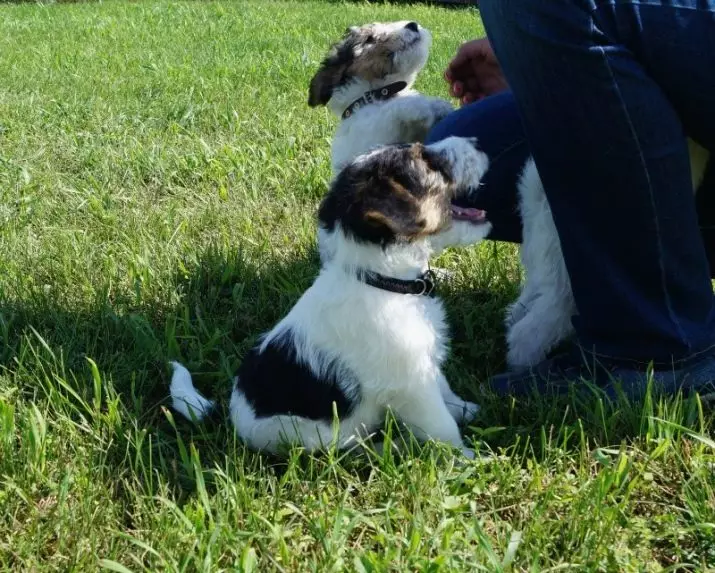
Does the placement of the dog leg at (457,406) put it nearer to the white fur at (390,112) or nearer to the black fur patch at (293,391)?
the black fur patch at (293,391)

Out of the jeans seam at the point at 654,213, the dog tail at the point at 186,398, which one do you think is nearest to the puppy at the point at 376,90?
the dog tail at the point at 186,398

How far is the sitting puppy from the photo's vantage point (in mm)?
2463

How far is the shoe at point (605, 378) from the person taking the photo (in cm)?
275

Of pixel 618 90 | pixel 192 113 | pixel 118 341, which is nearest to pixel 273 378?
pixel 118 341

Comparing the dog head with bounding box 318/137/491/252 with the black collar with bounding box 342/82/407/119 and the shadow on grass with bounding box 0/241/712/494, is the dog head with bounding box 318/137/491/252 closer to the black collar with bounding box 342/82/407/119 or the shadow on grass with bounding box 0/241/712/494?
the shadow on grass with bounding box 0/241/712/494

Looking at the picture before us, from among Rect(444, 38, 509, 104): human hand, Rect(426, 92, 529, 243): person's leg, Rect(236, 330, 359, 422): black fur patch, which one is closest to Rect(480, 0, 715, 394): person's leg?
Rect(426, 92, 529, 243): person's leg

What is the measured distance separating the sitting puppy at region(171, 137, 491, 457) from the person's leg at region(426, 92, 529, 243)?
0.47 metres

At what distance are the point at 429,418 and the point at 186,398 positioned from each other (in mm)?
895

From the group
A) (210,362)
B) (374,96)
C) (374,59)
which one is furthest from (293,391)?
(374,59)

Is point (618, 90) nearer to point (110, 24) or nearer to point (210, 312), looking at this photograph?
Result: point (210, 312)

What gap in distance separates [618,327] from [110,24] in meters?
10.8

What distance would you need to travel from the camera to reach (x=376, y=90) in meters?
4.29

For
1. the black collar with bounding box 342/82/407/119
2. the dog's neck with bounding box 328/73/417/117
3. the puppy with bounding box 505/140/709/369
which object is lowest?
the puppy with bounding box 505/140/709/369

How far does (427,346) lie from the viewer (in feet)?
8.39
